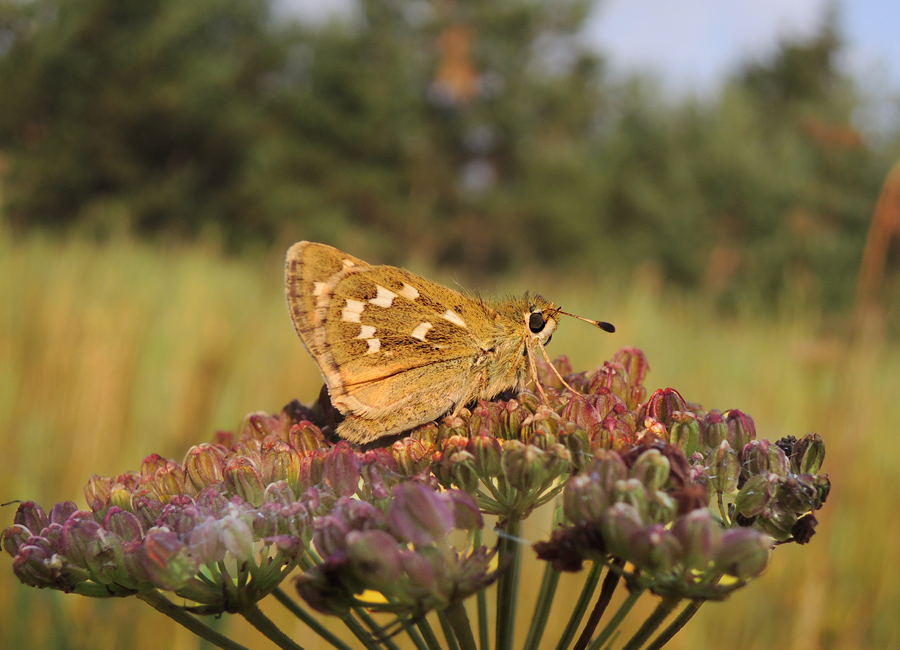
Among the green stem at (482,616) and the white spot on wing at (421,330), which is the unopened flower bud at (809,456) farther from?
the white spot on wing at (421,330)

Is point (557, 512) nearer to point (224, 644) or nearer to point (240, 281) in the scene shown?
point (224, 644)

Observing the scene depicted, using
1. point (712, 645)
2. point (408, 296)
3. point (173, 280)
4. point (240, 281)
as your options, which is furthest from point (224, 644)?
point (240, 281)

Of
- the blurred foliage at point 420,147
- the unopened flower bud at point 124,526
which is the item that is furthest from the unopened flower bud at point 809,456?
the blurred foliage at point 420,147

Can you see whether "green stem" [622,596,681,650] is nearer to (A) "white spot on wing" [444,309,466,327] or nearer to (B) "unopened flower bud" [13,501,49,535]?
(A) "white spot on wing" [444,309,466,327]

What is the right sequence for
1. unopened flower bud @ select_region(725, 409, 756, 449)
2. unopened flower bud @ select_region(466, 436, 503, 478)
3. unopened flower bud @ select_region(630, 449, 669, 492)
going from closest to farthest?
unopened flower bud @ select_region(630, 449, 669, 492), unopened flower bud @ select_region(466, 436, 503, 478), unopened flower bud @ select_region(725, 409, 756, 449)

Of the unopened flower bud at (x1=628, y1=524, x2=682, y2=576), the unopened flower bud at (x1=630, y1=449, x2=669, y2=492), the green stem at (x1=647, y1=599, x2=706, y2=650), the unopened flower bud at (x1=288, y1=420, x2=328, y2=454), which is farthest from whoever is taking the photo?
the unopened flower bud at (x1=288, y1=420, x2=328, y2=454)

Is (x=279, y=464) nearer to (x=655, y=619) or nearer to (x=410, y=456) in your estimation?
(x=410, y=456)

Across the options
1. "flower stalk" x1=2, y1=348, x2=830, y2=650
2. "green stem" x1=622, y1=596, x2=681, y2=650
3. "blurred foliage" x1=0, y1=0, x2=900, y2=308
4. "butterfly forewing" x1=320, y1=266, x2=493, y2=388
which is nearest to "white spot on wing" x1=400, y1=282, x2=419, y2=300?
"butterfly forewing" x1=320, y1=266, x2=493, y2=388

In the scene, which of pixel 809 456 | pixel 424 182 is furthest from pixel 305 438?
pixel 424 182
